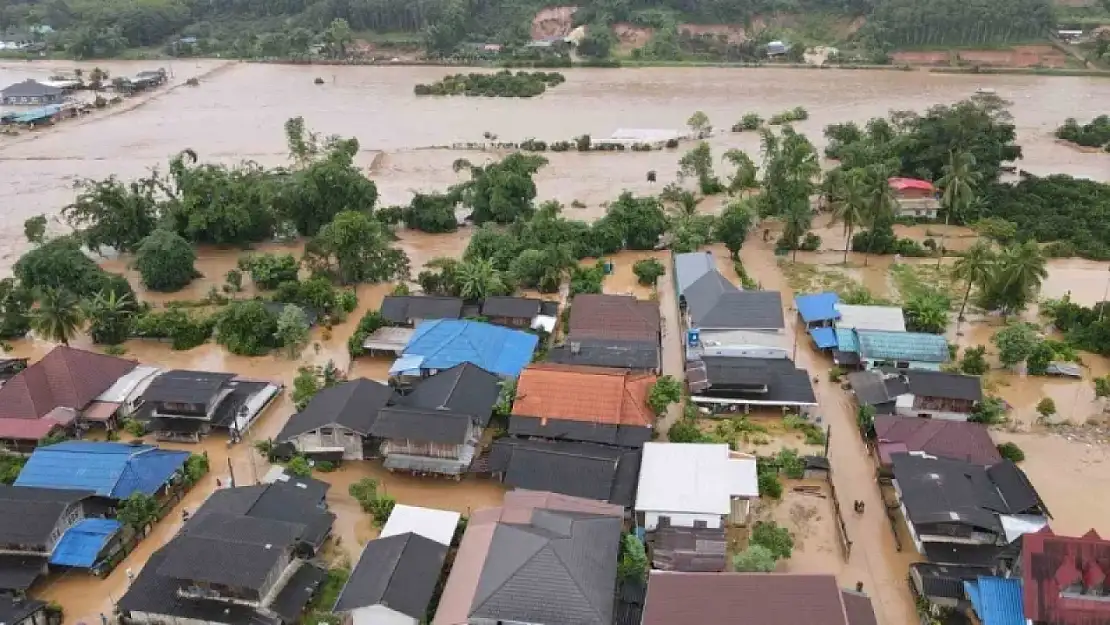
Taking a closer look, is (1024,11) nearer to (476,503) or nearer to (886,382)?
(886,382)

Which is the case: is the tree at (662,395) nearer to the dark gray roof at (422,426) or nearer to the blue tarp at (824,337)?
the dark gray roof at (422,426)

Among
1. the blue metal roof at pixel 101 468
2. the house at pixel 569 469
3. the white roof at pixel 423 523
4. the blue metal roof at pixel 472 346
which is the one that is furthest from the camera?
Answer: the blue metal roof at pixel 472 346

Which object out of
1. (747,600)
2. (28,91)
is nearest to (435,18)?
(28,91)

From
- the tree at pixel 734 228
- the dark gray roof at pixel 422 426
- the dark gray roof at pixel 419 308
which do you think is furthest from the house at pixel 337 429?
the tree at pixel 734 228

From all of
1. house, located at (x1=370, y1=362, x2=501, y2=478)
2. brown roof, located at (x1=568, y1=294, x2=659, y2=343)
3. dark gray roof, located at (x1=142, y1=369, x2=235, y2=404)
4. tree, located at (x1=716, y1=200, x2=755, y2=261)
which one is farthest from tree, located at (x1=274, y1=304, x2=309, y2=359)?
tree, located at (x1=716, y1=200, x2=755, y2=261)

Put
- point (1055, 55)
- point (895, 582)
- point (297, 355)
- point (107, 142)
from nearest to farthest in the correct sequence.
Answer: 1. point (895, 582)
2. point (297, 355)
3. point (107, 142)
4. point (1055, 55)

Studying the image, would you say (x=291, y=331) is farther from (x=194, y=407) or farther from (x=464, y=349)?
(x=464, y=349)

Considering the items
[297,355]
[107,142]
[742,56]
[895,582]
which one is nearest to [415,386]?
[297,355]
